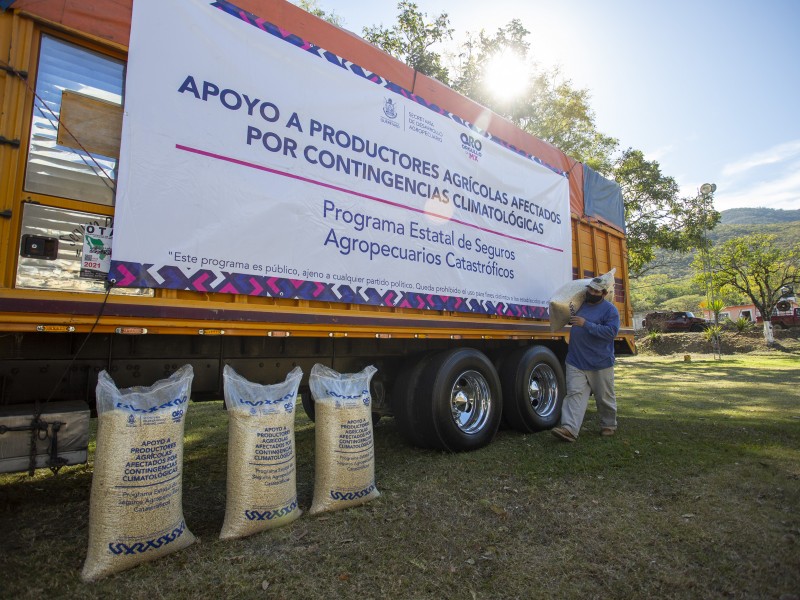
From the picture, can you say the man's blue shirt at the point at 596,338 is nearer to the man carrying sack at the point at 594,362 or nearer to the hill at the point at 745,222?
the man carrying sack at the point at 594,362

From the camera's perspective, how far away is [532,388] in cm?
525

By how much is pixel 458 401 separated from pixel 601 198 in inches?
170

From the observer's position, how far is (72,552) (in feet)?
7.86

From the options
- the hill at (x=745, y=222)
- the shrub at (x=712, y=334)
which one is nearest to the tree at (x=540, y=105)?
the shrub at (x=712, y=334)

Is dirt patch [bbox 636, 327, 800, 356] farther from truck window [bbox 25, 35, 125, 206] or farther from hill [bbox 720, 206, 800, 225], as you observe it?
hill [bbox 720, 206, 800, 225]

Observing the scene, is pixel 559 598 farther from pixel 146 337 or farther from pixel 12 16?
pixel 12 16

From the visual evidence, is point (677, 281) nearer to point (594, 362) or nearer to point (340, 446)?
point (594, 362)

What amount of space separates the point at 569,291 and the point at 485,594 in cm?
365

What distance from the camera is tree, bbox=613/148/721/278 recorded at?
1922cm

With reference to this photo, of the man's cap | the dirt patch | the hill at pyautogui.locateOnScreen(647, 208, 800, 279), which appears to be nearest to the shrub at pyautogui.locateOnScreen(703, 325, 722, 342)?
the dirt patch

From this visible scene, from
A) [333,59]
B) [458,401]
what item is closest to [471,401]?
[458,401]

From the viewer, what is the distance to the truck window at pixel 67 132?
2377 mm

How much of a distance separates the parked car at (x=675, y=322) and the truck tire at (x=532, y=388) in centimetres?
2745

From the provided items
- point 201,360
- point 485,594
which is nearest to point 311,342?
point 201,360
